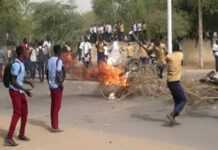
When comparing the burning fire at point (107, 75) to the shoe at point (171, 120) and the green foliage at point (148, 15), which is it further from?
the green foliage at point (148, 15)

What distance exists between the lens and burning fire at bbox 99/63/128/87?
1738cm

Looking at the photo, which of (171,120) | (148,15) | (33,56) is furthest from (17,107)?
(148,15)

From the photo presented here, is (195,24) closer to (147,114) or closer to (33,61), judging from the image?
(33,61)

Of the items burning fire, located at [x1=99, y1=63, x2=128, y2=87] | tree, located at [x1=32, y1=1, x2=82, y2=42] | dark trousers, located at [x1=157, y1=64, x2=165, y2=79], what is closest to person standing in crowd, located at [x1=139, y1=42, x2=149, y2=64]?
dark trousers, located at [x1=157, y1=64, x2=165, y2=79]

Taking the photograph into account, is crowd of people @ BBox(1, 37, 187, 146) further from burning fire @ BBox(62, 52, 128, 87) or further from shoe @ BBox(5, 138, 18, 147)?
burning fire @ BBox(62, 52, 128, 87)

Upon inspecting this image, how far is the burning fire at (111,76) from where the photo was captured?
17.4 meters

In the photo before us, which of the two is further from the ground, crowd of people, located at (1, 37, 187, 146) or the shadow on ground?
crowd of people, located at (1, 37, 187, 146)

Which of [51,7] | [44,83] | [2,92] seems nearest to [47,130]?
[2,92]

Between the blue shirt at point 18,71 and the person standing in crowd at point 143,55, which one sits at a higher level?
the blue shirt at point 18,71

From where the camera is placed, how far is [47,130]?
12602 millimetres

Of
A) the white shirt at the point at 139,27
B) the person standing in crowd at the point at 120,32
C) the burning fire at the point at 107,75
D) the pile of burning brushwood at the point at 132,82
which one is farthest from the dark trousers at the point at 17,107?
the person standing in crowd at the point at 120,32

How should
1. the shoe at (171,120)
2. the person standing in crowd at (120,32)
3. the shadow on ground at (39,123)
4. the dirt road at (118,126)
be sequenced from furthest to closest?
the person standing in crowd at (120,32) → the shadow on ground at (39,123) → the shoe at (171,120) → the dirt road at (118,126)

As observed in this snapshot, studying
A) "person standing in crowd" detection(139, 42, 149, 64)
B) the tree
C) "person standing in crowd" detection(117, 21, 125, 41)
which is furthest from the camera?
the tree

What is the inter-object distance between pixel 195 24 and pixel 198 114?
23640 millimetres
